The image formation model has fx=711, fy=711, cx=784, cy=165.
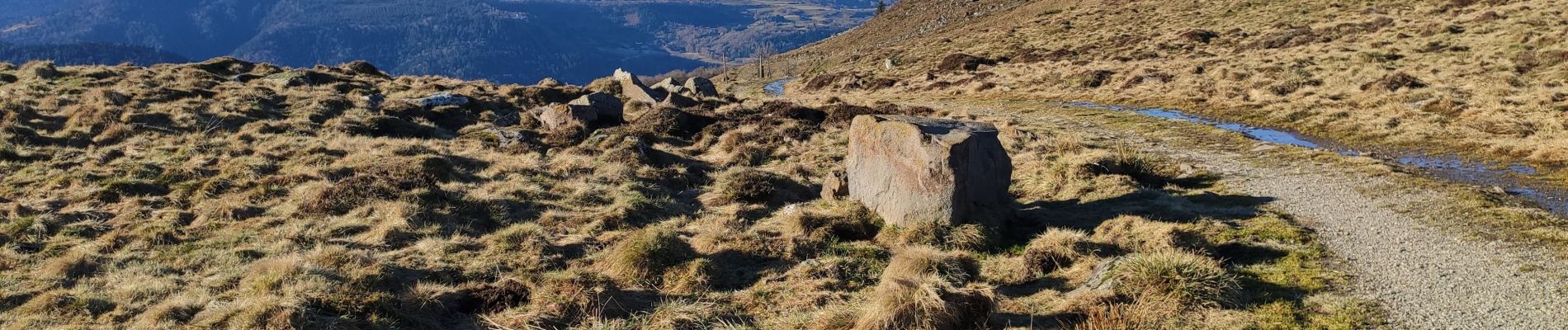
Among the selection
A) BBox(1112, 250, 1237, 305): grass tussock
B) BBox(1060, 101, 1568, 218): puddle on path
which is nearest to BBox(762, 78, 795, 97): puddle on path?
BBox(1060, 101, 1568, 218): puddle on path

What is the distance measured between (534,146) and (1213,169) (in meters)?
18.1

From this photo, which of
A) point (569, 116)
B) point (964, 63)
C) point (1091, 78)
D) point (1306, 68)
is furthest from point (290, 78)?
point (1306, 68)

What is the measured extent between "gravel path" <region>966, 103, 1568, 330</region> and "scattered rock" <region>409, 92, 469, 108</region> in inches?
1058

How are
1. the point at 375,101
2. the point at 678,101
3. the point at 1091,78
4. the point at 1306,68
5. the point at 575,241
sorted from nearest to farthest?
the point at 575,241
the point at 375,101
the point at 1306,68
the point at 678,101
the point at 1091,78

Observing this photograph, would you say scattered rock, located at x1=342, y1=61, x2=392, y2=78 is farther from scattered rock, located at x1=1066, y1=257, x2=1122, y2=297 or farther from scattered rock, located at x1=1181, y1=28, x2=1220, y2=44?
scattered rock, located at x1=1181, y1=28, x2=1220, y2=44

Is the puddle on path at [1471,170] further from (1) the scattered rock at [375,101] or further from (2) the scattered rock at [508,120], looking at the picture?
(1) the scattered rock at [375,101]

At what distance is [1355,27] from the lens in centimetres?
3962

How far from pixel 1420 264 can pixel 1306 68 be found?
2660 cm

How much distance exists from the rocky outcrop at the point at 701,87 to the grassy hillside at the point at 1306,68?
13598 millimetres

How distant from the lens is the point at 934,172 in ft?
Answer: 37.3

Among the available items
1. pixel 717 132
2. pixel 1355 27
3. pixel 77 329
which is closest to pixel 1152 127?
pixel 717 132

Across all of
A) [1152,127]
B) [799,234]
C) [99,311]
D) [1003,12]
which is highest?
[99,311]

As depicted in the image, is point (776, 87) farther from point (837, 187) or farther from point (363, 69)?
point (837, 187)

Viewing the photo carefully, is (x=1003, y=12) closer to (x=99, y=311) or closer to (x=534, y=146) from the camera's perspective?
(x=534, y=146)
